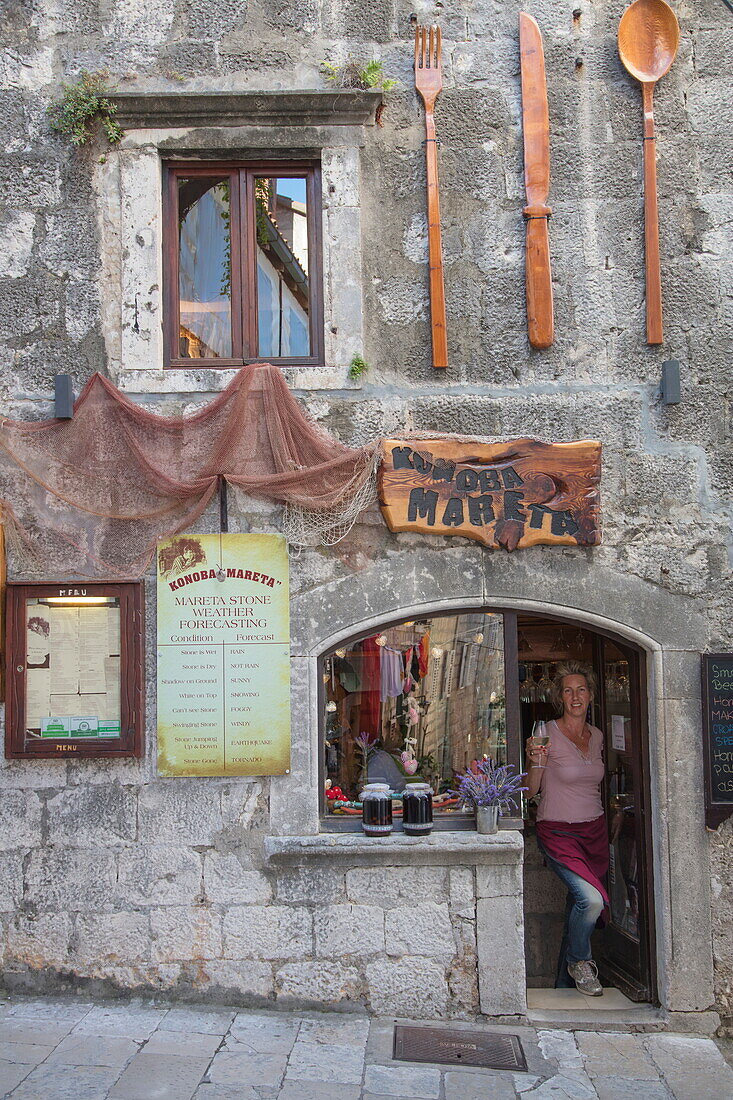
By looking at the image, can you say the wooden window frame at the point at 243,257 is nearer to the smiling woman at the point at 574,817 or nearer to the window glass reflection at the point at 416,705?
the window glass reflection at the point at 416,705

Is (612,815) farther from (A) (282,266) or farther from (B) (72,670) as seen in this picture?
(A) (282,266)

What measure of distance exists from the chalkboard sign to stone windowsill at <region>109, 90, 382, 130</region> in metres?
3.67

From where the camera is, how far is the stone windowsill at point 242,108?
5.25 metres

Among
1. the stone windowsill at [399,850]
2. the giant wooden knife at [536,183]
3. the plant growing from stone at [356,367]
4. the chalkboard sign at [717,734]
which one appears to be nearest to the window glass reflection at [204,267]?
the plant growing from stone at [356,367]

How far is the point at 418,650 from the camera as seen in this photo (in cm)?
532

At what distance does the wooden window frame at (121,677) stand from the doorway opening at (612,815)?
2.27 metres

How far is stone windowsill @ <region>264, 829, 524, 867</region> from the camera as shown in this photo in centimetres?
488

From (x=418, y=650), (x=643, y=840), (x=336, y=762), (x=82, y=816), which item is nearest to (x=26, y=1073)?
(x=82, y=816)

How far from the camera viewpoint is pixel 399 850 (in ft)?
16.0

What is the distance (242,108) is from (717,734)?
4.37 metres

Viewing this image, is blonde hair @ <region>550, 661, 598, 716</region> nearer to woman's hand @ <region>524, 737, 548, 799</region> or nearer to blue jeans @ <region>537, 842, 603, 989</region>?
woman's hand @ <region>524, 737, 548, 799</region>

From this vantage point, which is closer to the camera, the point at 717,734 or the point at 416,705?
the point at 717,734

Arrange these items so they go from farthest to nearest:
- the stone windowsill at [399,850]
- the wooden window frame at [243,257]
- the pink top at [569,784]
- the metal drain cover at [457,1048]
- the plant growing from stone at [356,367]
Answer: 1. the pink top at [569,784]
2. the wooden window frame at [243,257]
3. the plant growing from stone at [356,367]
4. the stone windowsill at [399,850]
5. the metal drain cover at [457,1048]

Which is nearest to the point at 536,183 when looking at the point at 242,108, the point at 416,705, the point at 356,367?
the point at 356,367
